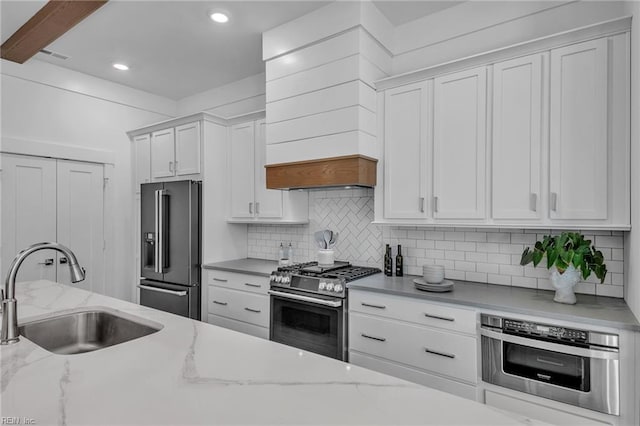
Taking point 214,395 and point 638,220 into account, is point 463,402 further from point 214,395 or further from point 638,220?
point 638,220

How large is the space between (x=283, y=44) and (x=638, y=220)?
267cm

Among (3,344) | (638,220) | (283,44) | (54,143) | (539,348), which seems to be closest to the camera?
(3,344)

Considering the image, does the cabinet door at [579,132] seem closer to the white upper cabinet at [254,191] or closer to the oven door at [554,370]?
the oven door at [554,370]

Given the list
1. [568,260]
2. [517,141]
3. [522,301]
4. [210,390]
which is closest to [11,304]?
[210,390]

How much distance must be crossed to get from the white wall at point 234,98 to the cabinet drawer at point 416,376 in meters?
2.87

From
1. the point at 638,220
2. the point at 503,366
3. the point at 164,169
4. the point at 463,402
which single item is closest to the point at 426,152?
the point at 638,220

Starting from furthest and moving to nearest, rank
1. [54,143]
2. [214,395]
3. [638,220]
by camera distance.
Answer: [54,143], [638,220], [214,395]

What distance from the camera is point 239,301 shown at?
133 inches

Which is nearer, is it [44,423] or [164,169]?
[44,423]

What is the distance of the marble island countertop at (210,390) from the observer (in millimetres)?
884

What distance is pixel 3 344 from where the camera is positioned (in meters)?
1.39

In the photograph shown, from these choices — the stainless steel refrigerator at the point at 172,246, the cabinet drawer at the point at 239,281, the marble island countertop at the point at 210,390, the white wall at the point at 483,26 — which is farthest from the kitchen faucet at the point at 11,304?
the white wall at the point at 483,26

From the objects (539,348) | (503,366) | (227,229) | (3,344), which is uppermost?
(227,229)

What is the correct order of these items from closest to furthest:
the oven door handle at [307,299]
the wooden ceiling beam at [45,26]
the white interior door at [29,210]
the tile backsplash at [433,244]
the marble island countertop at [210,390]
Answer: the marble island countertop at [210,390], the tile backsplash at [433,244], the oven door handle at [307,299], the wooden ceiling beam at [45,26], the white interior door at [29,210]
